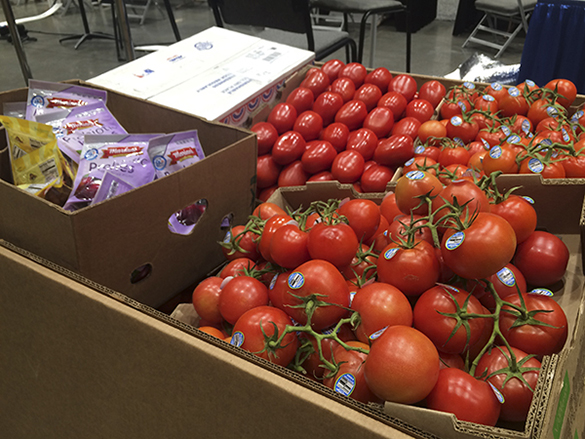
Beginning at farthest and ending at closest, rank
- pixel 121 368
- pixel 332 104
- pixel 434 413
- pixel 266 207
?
pixel 332 104 < pixel 266 207 < pixel 121 368 < pixel 434 413

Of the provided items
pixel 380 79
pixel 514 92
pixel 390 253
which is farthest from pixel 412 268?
pixel 380 79

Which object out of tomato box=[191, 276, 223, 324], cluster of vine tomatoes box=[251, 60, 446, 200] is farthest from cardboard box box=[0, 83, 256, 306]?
cluster of vine tomatoes box=[251, 60, 446, 200]

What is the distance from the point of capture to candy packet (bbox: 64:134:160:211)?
3.50 feet

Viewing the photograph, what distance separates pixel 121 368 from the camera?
2.55ft

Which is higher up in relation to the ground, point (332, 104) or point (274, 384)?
point (274, 384)

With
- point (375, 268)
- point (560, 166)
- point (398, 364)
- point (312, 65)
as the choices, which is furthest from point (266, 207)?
point (312, 65)

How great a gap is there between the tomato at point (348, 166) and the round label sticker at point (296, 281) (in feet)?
2.53

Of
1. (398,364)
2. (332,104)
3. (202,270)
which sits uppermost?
(398,364)

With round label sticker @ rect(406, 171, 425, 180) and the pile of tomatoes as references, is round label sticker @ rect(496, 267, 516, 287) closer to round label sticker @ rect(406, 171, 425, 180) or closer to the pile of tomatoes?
the pile of tomatoes

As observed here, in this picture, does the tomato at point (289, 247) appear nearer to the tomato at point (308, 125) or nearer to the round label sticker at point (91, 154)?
the round label sticker at point (91, 154)

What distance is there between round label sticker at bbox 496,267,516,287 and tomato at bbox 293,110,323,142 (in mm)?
1014

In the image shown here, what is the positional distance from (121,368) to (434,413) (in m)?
0.49

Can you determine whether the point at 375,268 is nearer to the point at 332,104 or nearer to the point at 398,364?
the point at 398,364

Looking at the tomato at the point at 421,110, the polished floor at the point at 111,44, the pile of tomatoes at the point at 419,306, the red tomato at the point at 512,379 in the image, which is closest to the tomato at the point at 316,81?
the tomato at the point at 421,110
